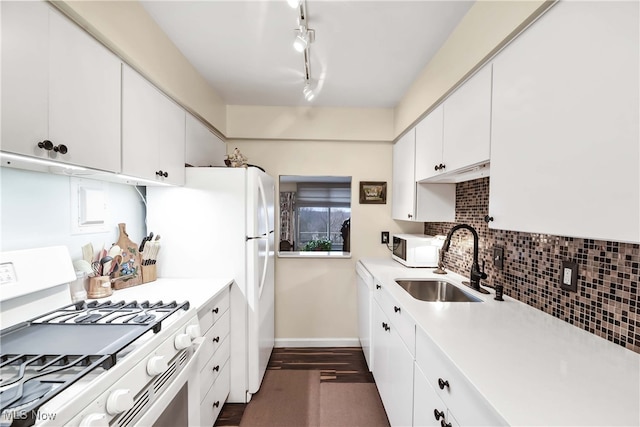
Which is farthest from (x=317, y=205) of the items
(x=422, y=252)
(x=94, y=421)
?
(x=94, y=421)

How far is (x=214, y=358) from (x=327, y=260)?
1.47 metres

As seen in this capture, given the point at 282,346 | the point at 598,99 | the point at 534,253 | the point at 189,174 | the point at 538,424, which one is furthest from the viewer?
the point at 282,346

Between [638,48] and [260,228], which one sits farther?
[260,228]

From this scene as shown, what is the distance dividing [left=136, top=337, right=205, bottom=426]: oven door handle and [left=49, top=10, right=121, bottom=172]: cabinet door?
3.10 feet

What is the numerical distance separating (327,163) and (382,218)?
84 cm

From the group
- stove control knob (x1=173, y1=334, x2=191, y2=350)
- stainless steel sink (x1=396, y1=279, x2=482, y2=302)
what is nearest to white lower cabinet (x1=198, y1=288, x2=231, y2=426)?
stove control knob (x1=173, y1=334, x2=191, y2=350)

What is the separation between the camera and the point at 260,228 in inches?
82.8

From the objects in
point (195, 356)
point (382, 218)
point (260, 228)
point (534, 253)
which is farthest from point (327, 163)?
point (195, 356)

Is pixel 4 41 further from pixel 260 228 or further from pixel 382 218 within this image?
pixel 382 218

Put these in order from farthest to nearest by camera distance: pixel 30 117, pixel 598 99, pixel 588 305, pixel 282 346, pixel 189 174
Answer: pixel 282 346 → pixel 189 174 → pixel 588 305 → pixel 30 117 → pixel 598 99

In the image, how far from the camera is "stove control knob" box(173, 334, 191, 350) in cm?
111

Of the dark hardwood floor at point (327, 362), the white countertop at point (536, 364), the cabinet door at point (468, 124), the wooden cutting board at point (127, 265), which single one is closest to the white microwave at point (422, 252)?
the cabinet door at point (468, 124)

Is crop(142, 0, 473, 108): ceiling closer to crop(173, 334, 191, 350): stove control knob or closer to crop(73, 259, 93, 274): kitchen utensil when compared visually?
crop(73, 259, 93, 274): kitchen utensil

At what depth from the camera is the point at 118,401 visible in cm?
75
